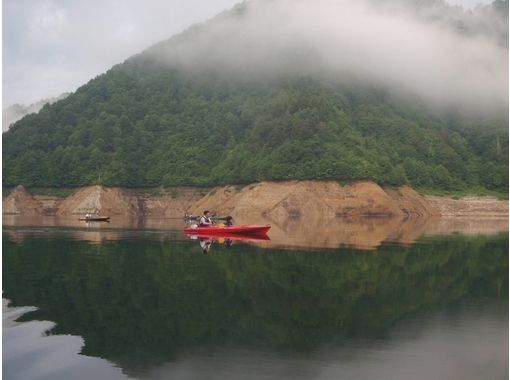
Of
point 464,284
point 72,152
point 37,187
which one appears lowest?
point 464,284

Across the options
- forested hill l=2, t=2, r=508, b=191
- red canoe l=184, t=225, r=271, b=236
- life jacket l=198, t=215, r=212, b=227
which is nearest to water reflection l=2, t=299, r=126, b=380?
red canoe l=184, t=225, r=271, b=236

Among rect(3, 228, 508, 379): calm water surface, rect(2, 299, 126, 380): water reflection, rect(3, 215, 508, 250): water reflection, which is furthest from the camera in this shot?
rect(3, 215, 508, 250): water reflection

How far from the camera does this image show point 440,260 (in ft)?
117

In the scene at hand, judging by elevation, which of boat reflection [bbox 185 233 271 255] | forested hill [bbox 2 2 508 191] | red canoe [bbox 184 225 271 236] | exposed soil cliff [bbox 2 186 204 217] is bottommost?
boat reflection [bbox 185 233 271 255]

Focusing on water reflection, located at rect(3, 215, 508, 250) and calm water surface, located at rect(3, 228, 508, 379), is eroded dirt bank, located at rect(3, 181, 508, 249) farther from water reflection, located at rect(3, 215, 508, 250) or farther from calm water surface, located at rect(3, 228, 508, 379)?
calm water surface, located at rect(3, 228, 508, 379)

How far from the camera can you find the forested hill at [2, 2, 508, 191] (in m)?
156

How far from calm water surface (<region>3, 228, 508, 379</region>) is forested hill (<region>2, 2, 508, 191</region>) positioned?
118603mm

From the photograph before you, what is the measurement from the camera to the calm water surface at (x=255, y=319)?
13.9 meters

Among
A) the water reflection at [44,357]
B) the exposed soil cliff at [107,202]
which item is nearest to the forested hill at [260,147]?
the exposed soil cliff at [107,202]

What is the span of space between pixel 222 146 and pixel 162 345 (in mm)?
171849

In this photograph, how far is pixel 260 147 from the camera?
168625 mm

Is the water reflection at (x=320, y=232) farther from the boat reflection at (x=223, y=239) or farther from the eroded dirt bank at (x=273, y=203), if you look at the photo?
the eroded dirt bank at (x=273, y=203)

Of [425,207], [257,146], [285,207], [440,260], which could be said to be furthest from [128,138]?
[440,260]

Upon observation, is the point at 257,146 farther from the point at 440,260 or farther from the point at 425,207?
the point at 440,260
